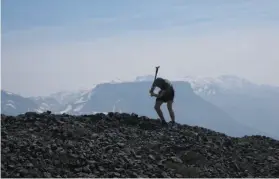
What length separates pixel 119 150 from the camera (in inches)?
675

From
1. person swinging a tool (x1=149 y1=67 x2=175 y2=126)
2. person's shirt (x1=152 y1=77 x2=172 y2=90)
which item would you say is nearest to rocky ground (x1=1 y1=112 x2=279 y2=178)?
person swinging a tool (x1=149 y1=67 x2=175 y2=126)

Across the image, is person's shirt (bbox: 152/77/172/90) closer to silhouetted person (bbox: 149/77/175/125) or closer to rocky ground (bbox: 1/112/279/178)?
silhouetted person (bbox: 149/77/175/125)

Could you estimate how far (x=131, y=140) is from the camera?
19359 mm

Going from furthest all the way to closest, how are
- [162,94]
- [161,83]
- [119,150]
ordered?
[161,83] < [162,94] < [119,150]

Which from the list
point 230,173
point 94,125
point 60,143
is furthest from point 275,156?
point 60,143

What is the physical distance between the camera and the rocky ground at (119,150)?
1462 cm

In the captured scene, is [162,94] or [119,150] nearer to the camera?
[119,150]

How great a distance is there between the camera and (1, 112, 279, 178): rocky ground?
14.6m

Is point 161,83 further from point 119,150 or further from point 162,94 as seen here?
point 119,150

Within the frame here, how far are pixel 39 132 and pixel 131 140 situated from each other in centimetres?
398

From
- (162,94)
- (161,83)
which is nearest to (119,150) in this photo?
(162,94)

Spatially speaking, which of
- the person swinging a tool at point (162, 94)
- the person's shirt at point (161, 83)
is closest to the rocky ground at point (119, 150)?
the person swinging a tool at point (162, 94)

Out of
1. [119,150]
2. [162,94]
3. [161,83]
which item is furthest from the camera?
[161,83]

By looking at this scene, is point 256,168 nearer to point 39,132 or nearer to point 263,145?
point 263,145
